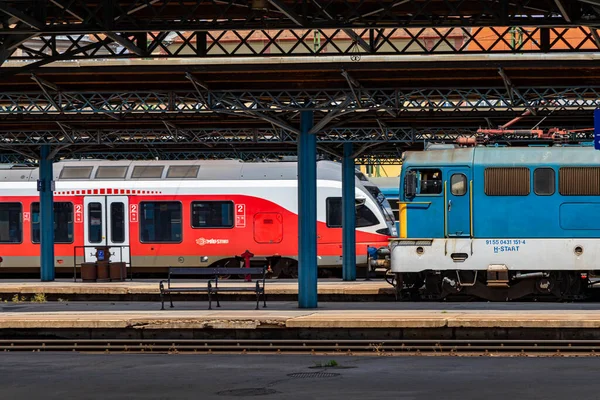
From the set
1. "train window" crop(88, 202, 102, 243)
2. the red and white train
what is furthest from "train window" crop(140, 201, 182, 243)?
"train window" crop(88, 202, 102, 243)

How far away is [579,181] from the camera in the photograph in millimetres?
25578

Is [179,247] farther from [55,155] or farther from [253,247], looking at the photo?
[55,155]

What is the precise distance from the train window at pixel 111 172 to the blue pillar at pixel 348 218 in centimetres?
791

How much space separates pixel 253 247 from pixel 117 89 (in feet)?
36.6

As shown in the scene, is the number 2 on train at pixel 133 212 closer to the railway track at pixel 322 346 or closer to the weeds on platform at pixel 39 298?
the weeds on platform at pixel 39 298

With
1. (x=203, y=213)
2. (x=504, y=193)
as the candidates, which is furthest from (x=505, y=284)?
(x=203, y=213)

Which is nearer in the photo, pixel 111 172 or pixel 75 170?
pixel 111 172

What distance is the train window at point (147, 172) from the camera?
37062 mm

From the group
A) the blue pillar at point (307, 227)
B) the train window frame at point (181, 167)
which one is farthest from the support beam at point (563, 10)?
the train window frame at point (181, 167)

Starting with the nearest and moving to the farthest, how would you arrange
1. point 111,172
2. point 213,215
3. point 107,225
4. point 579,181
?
point 579,181 < point 213,215 < point 107,225 < point 111,172

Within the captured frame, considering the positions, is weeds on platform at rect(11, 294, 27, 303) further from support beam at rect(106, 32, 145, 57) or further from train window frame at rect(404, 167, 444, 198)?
support beam at rect(106, 32, 145, 57)

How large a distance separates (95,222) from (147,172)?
2.40m

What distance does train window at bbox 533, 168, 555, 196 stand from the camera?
84.2 ft

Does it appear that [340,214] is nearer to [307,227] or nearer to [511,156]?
[511,156]
